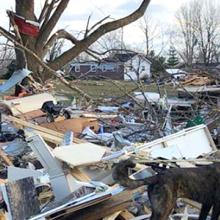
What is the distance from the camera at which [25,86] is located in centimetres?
969

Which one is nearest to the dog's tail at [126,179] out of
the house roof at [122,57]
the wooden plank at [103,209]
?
the wooden plank at [103,209]

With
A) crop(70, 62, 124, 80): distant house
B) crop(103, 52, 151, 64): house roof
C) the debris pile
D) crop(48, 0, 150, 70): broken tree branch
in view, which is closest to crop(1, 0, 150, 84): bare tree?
crop(48, 0, 150, 70): broken tree branch

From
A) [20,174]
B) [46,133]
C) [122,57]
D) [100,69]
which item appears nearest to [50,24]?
[100,69]

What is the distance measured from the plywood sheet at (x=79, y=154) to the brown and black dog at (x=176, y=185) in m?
0.88

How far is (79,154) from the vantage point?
493cm

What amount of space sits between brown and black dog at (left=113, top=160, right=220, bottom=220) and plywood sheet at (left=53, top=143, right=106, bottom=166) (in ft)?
2.88

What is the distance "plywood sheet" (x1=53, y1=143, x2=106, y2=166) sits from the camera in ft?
15.7

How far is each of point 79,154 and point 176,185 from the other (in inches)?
51.3

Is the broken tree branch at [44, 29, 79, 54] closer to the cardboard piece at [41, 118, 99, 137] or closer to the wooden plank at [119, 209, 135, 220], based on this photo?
the cardboard piece at [41, 118, 99, 137]

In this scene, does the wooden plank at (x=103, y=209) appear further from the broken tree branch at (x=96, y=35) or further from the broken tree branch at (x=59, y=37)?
the broken tree branch at (x=59, y=37)

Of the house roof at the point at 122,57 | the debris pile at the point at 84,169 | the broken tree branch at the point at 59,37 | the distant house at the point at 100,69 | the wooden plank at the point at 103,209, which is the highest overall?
the broken tree branch at the point at 59,37

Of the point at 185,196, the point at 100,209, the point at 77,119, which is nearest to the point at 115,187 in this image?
the point at 100,209

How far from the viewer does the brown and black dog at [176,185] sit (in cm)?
387

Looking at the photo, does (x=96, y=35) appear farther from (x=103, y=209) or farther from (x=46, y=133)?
(x=103, y=209)
